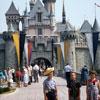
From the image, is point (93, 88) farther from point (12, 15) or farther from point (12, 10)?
point (12, 10)

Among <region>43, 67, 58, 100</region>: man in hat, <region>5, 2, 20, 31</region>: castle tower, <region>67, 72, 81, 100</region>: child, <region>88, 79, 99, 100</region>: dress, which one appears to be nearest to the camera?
<region>88, 79, 99, 100</region>: dress

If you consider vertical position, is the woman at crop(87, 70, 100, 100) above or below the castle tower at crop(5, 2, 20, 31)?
below

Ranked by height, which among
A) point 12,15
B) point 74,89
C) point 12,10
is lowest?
point 74,89

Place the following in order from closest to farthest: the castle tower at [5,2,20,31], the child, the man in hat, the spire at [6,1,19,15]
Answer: the man in hat, the child, the castle tower at [5,2,20,31], the spire at [6,1,19,15]

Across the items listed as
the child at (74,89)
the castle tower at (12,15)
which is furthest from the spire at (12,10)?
the child at (74,89)

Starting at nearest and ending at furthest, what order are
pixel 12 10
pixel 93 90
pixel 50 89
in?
pixel 93 90, pixel 50 89, pixel 12 10

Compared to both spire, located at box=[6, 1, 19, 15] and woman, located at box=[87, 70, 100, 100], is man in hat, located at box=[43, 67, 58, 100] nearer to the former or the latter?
woman, located at box=[87, 70, 100, 100]

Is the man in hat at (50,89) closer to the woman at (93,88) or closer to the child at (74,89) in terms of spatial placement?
the child at (74,89)

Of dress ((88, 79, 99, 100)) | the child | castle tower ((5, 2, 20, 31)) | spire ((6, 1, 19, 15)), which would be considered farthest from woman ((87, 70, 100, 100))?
spire ((6, 1, 19, 15))

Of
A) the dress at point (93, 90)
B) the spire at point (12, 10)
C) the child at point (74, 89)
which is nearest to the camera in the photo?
the dress at point (93, 90)

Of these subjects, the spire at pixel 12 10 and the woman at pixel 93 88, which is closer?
the woman at pixel 93 88

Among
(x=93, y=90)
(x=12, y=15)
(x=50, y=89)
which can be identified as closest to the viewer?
(x=93, y=90)

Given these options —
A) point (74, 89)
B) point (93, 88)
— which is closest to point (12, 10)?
point (74, 89)

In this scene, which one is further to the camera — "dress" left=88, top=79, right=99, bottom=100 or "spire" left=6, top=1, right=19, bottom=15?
"spire" left=6, top=1, right=19, bottom=15
